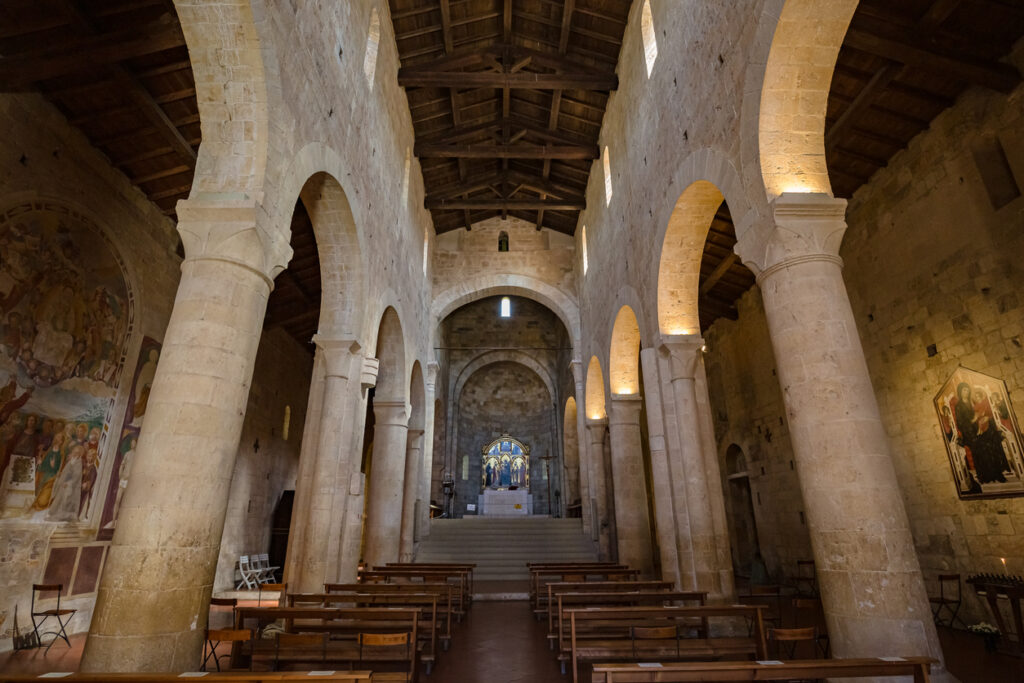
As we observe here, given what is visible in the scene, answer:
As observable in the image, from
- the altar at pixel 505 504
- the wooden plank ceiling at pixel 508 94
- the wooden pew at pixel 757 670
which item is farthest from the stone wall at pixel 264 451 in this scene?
the wooden pew at pixel 757 670

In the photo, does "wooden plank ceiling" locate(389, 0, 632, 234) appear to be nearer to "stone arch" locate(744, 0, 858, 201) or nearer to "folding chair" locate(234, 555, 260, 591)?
"stone arch" locate(744, 0, 858, 201)

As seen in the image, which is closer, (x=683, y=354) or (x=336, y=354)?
(x=683, y=354)

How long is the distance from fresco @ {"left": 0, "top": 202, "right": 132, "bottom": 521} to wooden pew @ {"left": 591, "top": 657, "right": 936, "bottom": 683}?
8.37 metres

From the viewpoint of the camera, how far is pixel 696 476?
26.6 feet

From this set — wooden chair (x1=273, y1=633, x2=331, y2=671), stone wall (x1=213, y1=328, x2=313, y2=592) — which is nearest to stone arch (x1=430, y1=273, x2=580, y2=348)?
stone wall (x1=213, y1=328, x2=313, y2=592)

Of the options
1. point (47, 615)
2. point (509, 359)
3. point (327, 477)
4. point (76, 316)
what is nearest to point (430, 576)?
point (327, 477)

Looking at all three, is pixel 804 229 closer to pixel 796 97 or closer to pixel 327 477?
pixel 796 97

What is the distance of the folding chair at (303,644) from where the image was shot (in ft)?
15.0

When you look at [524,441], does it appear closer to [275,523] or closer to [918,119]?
[275,523]

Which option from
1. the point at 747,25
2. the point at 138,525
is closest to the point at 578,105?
the point at 747,25

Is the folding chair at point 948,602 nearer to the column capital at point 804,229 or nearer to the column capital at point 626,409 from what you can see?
the column capital at point 626,409

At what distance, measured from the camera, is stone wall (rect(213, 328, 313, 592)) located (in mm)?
13281

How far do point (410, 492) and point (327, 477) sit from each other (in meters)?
7.26

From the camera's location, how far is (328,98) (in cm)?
759
